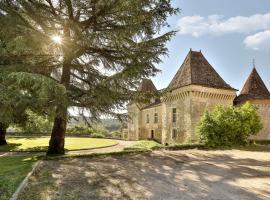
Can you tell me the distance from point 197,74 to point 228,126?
737 cm

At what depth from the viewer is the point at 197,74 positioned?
24.0 metres

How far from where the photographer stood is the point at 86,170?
363 inches

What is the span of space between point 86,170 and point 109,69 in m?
6.59

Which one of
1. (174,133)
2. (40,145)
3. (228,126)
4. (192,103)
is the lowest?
(40,145)

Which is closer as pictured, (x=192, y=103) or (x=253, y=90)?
(x=192, y=103)

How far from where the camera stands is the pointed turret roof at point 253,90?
24.2 meters

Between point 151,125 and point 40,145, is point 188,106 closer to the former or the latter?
point 40,145

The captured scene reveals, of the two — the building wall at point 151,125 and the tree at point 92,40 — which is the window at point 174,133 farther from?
the tree at point 92,40

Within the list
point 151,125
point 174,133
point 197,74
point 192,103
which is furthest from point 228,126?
point 151,125

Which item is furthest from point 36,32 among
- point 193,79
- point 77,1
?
point 193,79

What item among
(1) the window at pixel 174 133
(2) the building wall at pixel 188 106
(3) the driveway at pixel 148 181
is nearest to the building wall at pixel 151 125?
(2) the building wall at pixel 188 106

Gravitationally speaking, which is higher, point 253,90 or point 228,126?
point 253,90

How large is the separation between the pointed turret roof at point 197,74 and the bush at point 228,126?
5312mm

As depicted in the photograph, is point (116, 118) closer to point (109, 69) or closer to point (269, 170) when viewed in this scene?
point (109, 69)
